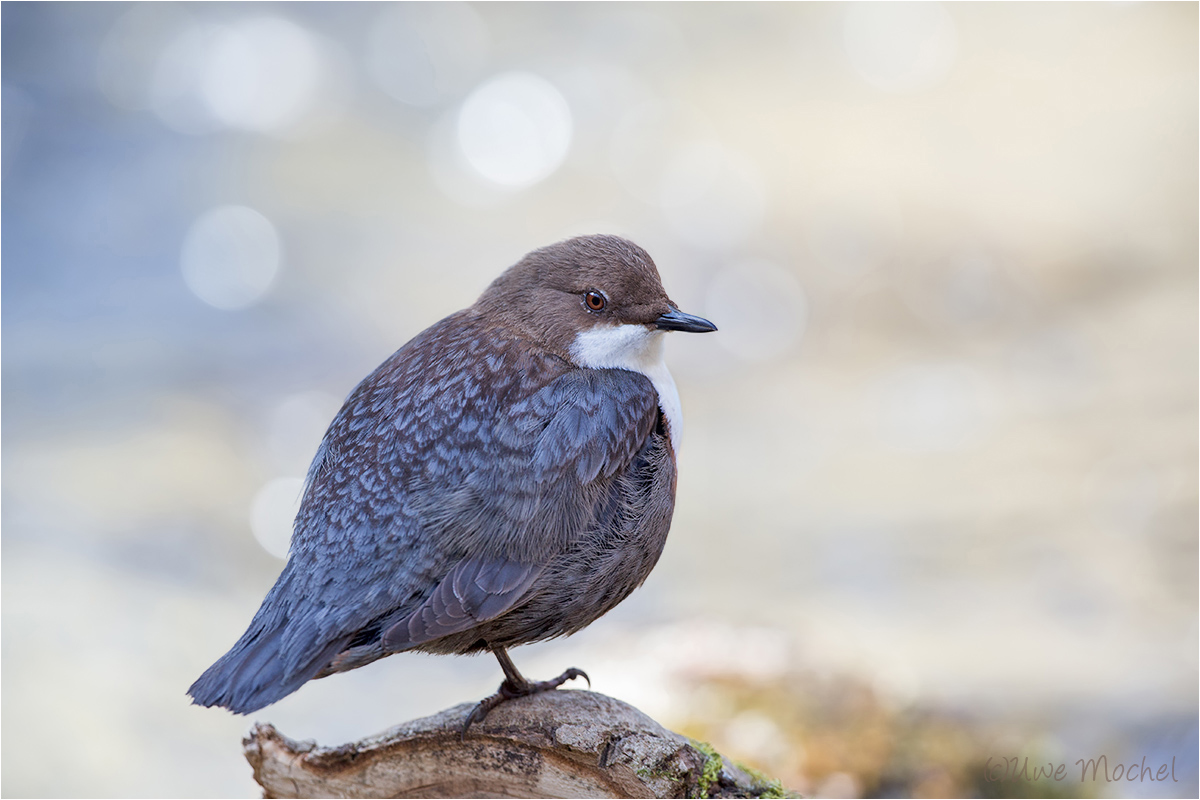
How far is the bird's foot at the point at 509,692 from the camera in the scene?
9.41ft

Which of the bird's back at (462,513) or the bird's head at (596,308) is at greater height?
the bird's head at (596,308)

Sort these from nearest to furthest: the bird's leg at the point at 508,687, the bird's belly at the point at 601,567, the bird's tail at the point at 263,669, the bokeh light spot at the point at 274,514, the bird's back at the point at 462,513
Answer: the bird's tail at the point at 263,669 → the bird's back at the point at 462,513 → the bird's belly at the point at 601,567 → the bird's leg at the point at 508,687 → the bokeh light spot at the point at 274,514

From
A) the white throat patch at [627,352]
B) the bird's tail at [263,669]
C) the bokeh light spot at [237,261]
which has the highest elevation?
the bokeh light spot at [237,261]

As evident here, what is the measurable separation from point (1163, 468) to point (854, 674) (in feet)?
10.4

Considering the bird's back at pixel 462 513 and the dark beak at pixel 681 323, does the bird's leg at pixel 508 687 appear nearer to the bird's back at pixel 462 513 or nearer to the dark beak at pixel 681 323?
the bird's back at pixel 462 513

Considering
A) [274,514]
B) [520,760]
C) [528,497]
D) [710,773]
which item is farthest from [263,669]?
[274,514]

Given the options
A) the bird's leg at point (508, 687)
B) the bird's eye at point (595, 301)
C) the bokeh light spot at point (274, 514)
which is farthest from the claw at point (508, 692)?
the bokeh light spot at point (274, 514)

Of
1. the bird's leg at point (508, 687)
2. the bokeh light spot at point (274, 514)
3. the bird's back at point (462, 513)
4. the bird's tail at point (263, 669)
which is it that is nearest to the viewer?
the bird's tail at point (263, 669)

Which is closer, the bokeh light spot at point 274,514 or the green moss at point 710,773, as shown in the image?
the green moss at point 710,773

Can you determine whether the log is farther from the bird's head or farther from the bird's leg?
the bird's head

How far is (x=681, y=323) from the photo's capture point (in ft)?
9.44

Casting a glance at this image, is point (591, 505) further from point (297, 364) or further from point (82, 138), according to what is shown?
point (82, 138)

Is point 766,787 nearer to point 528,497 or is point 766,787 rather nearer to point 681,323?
point 528,497

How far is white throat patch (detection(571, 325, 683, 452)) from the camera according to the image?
9.46 feet
